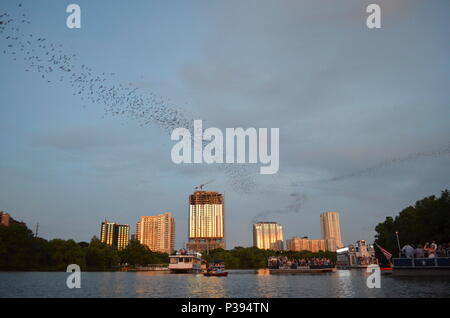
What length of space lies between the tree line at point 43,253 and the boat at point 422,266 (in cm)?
10146

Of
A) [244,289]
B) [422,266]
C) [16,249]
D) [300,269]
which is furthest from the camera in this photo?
[16,249]

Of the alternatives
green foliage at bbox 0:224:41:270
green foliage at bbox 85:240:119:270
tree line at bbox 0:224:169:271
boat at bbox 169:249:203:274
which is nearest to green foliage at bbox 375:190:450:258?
boat at bbox 169:249:203:274

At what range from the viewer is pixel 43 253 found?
116 meters

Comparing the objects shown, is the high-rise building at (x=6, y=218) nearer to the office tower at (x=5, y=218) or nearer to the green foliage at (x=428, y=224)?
the office tower at (x=5, y=218)

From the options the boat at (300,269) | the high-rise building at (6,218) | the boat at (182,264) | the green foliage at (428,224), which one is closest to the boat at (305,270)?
the boat at (300,269)

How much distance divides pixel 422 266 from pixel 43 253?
376 ft

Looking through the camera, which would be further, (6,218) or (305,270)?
(6,218)

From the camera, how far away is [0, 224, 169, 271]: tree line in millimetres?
100312

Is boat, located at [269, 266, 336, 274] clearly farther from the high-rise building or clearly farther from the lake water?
the high-rise building

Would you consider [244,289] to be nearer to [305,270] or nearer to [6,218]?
[305,270]

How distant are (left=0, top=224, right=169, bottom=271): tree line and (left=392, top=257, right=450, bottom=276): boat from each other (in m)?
101

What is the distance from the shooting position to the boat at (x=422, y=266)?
141 ft

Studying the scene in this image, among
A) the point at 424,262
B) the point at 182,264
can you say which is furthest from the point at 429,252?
the point at 182,264

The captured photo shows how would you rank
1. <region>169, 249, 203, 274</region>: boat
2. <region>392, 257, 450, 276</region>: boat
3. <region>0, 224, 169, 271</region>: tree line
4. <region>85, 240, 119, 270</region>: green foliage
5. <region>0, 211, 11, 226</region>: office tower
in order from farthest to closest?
<region>0, 211, 11, 226</region>: office tower < <region>85, 240, 119, 270</region>: green foliage < <region>169, 249, 203, 274</region>: boat < <region>0, 224, 169, 271</region>: tree line < <region>392, 257, 450, 276</region>: boat
